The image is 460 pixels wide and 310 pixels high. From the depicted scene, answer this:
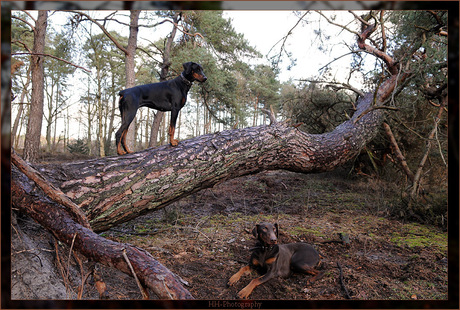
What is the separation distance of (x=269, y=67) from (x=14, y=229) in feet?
17.3

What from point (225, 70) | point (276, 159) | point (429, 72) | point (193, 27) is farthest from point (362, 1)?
point (225, 70)

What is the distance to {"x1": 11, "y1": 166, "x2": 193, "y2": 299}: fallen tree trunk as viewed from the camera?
144 centimetres

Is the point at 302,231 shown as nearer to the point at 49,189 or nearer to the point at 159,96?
the point at 159,96

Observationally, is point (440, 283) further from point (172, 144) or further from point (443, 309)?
point (172, 144)

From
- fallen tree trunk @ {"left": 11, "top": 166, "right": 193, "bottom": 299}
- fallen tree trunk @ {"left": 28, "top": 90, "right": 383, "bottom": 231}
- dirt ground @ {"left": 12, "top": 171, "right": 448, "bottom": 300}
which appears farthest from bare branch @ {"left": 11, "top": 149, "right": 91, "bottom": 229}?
fallen tree trunk @ {"left": 28, "top": 90, "right": 383, "bottom": 231}

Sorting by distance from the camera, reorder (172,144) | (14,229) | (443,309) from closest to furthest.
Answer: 1. (443,309)
2. (14,229)
3. (172,144)

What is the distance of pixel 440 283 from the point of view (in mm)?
2285

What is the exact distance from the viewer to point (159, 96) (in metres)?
2.86

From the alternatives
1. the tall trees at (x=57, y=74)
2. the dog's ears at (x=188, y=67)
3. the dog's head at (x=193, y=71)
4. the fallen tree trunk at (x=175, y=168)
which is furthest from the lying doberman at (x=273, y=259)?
the tall trees at (x=57, y=74)

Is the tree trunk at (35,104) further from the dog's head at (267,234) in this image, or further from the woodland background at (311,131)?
the dog's head at (267,234)

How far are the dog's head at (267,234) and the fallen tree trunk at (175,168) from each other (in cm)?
141

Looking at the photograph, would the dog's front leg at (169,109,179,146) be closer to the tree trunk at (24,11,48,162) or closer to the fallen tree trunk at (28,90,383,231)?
the fallen tree trunk at (28,90,383,231)

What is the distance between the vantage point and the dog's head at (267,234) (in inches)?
87.8

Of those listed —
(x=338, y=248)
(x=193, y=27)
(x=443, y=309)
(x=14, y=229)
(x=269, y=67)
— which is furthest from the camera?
(x=269, y=67)
